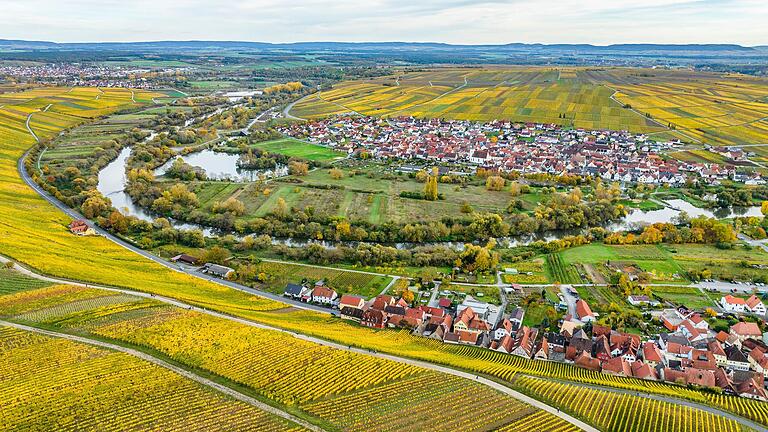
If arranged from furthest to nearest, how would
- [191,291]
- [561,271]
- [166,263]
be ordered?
[166,263] → [561,271] → [191,291]

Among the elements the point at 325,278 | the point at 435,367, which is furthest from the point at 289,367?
the point at 325,278

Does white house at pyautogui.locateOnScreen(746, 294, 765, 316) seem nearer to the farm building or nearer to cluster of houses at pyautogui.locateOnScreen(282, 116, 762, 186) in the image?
cluster of houses at pyautogui.locateOnScreen(282, 116, 762, 186)

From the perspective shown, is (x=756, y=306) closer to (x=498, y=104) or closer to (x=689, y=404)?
(x=689, y=404)

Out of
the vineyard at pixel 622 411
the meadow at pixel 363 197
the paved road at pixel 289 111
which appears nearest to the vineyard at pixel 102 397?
the vineyard at pixel 622 411

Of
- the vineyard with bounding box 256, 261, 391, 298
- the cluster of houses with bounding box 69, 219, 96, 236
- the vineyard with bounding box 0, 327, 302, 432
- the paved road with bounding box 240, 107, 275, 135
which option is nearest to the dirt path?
the vineyard with bounding box 256, 261, 391, 298

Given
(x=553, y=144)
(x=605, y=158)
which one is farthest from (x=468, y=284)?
(x=553, y=144)

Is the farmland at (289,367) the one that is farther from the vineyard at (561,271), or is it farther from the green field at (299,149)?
the green field at (299,149)
